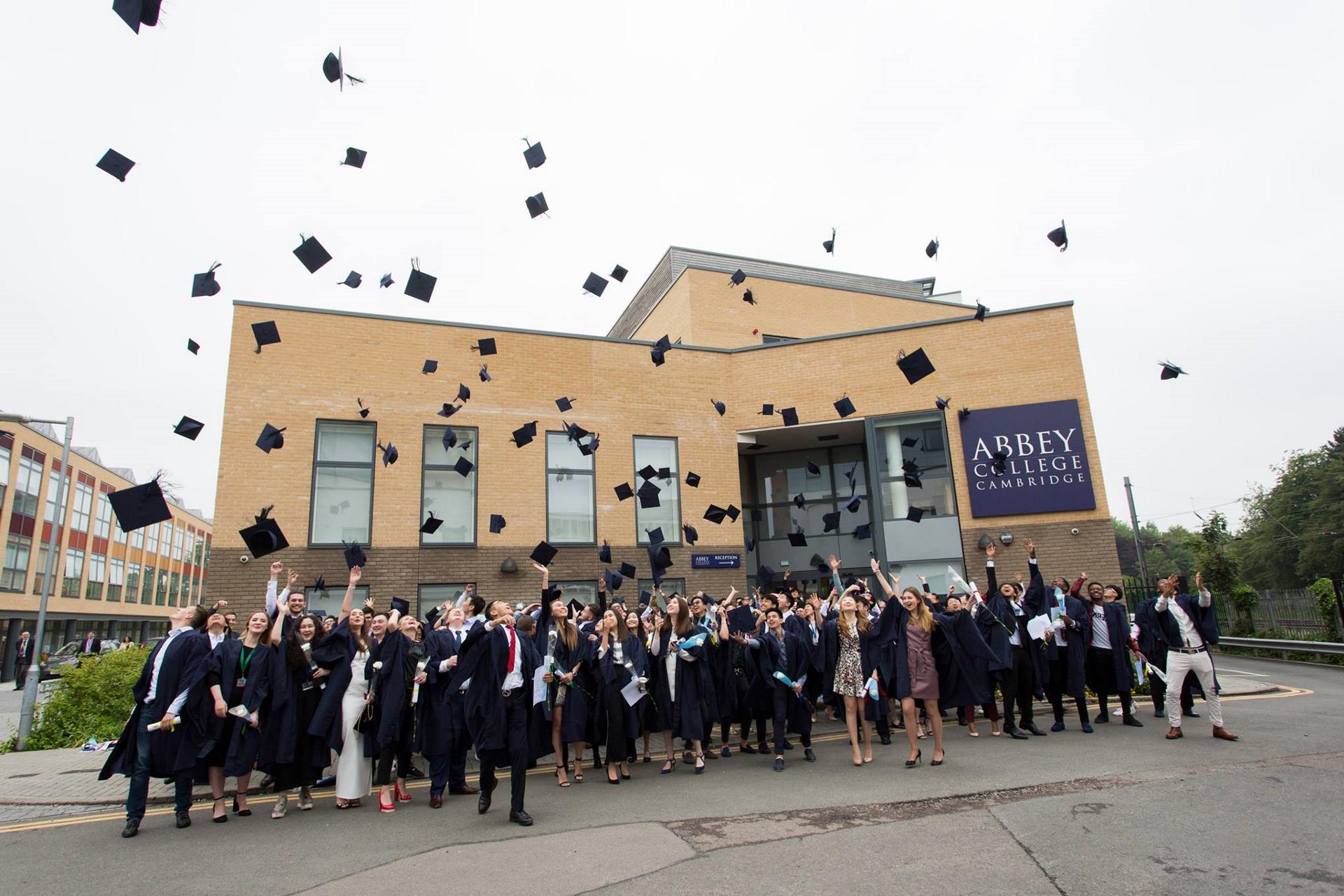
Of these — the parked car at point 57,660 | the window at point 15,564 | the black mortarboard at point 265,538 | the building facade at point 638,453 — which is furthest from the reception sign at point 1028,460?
the window at point 15,564

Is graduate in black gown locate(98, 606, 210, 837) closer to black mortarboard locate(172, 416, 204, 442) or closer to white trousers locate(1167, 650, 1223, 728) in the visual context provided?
black mortarboard locate(172, 416, 204, 442)

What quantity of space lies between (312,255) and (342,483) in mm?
5171

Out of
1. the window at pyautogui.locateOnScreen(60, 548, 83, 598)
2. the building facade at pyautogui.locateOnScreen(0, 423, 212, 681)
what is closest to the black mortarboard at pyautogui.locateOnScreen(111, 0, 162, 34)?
the building facade at pyautogui.locateOnScreen(0, 423, 212, 681)

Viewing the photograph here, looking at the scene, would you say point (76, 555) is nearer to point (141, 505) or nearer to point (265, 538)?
point (265, 538)

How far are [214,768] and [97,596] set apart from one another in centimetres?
5351

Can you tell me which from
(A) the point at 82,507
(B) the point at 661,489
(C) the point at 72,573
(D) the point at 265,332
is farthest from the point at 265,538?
(A) the point at 82,507

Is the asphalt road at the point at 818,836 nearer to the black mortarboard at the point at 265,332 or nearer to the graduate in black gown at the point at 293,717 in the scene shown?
the graduate in black gown at the point at 293,717

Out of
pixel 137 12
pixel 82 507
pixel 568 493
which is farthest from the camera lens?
pixel 82 507

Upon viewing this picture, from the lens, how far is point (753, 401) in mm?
18953

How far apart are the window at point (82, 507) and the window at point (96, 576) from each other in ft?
7.02

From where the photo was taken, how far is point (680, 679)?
866cm

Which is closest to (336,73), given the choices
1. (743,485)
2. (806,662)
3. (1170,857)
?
(806,662)

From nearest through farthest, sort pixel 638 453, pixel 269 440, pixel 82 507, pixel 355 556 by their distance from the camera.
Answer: pixel 355 556
pixel 269 440
pixel 638 453
pixel 82 507

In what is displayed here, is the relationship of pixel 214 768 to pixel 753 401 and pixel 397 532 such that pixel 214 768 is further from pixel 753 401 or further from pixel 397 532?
pixel 753 401
